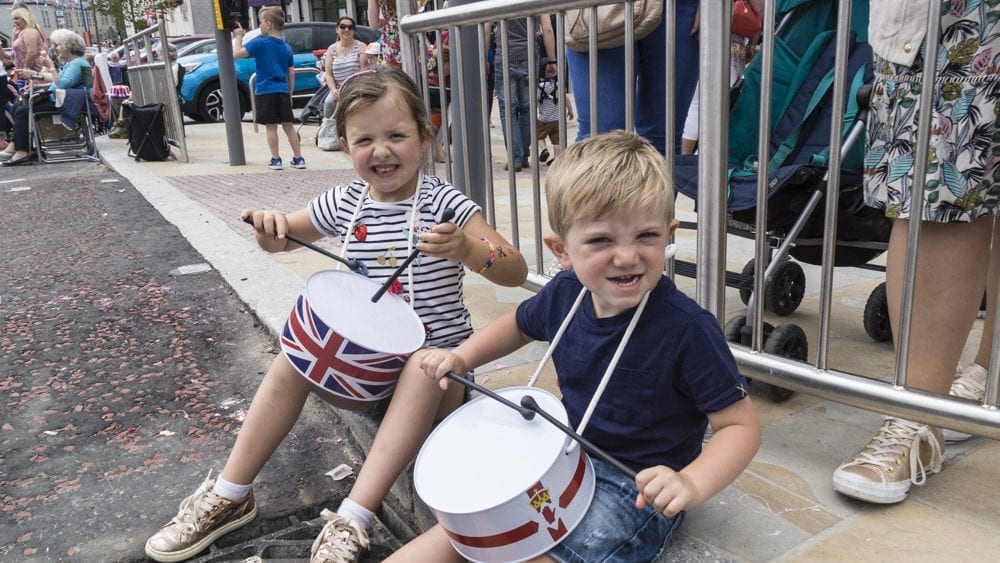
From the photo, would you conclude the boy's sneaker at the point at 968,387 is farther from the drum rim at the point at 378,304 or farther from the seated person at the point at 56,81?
the seated person at the point at 56,81

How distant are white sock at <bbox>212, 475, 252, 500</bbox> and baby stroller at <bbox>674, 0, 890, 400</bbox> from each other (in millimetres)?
1298

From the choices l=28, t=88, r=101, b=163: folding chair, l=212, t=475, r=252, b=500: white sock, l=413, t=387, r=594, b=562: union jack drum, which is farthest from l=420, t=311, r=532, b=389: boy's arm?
l=28, t=88, r=101, b=163: folding chair

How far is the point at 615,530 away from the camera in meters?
1.45

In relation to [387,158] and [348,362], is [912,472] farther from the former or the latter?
[387,158]

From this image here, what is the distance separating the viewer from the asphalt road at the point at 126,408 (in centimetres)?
199

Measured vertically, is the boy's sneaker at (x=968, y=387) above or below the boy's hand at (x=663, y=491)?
below

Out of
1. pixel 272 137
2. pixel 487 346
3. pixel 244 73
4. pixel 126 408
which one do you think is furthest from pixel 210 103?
pixel 487 346

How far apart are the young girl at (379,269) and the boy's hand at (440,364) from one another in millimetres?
131

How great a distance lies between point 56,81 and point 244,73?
3.28 meters

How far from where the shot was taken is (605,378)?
146cm

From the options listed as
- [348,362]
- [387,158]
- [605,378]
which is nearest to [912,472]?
[605,378]

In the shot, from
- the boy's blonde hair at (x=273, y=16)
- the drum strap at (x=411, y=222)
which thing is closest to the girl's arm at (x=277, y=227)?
the drum strap at (x=411, y=222)

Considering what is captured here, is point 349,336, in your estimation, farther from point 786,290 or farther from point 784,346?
point 786,290

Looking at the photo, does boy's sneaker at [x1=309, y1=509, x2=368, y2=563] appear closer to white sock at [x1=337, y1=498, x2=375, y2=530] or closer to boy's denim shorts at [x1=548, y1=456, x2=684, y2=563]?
white sock at [x1=337, y1=498, x2=375, y2=530]
